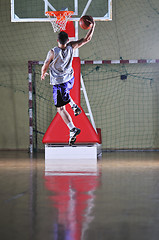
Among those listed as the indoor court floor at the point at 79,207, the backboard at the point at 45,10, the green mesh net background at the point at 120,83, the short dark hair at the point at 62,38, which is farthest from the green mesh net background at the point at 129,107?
the indoor court floor at the point at 79,207

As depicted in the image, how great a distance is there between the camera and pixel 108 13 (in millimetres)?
7348

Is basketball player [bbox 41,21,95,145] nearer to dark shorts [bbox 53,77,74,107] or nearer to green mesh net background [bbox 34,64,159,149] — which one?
dark shorts [bbox 53,77,74,107]

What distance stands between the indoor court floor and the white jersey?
2045mm

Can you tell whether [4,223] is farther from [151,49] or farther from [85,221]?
[151,49]

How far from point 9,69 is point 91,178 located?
236 inches

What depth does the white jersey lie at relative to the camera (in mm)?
6000

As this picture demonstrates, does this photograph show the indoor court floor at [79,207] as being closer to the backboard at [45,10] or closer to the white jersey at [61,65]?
the white jersey at [61,65]

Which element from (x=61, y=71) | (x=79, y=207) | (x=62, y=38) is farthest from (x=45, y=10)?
(x=79, y=207)

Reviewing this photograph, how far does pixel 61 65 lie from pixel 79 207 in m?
3.67

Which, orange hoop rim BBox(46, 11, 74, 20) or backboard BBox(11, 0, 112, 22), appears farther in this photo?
backboard BBox(11, 0, 112, 22)

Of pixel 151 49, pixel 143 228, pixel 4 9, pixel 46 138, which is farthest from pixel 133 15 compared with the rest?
pixel 143 228

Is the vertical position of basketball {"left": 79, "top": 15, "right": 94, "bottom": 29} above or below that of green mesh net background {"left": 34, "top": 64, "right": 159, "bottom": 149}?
above

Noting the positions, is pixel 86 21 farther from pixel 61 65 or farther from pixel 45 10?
pixel 45 10

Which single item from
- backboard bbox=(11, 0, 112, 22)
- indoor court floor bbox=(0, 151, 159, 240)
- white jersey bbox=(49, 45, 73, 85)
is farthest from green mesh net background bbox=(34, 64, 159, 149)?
indoor court floor bbox=(0, 151, 159, 240)
